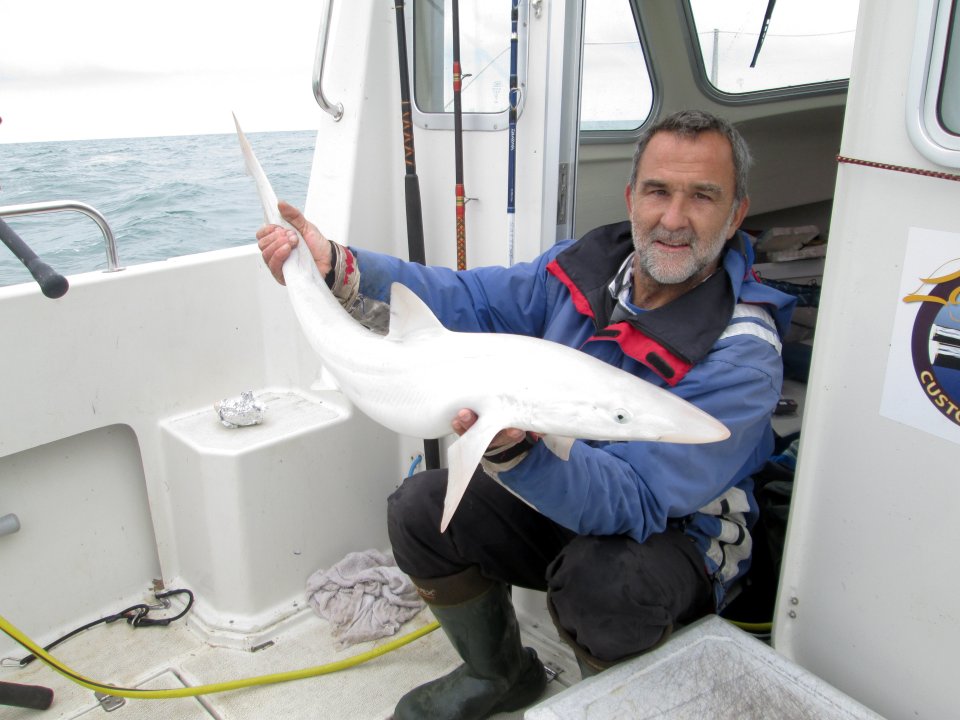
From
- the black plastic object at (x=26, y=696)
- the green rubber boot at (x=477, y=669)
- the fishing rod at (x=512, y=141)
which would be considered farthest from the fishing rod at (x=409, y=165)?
the black plastic object at (x=26, y=696)

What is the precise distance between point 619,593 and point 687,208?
107cm

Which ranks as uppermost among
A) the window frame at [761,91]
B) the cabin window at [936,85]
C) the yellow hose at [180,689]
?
the window frame at [761,91]

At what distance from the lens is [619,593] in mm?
1759

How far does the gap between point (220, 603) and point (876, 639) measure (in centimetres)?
225

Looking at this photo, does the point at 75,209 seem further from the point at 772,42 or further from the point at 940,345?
the point at 772,42

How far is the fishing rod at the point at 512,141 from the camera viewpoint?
2.53 m

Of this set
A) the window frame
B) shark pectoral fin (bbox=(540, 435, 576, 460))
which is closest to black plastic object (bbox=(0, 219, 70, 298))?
shark pectoral fin (bbox=(540, 435, 576, 460))

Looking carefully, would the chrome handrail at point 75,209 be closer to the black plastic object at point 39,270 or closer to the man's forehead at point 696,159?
the black plastic object at point 39,270

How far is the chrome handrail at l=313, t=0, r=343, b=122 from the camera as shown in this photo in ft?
9.36

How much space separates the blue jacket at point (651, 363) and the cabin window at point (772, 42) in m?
2.01

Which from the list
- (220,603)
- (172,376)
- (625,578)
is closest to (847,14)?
(625,578)

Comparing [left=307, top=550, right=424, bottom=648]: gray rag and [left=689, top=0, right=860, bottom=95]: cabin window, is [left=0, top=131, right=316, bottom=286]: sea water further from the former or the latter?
[left=689, top=0, right=860, bottom=95]: cabin window

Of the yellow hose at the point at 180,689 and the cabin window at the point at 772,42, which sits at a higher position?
the cabin window at the point at 772,42

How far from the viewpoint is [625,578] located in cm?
177
